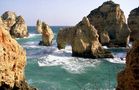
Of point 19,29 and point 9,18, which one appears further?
point 9,18

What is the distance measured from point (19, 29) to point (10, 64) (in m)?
102

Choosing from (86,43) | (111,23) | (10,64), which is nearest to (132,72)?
(10,64)

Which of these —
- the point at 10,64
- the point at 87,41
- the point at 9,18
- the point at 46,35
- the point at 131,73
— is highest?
the point at 9,18

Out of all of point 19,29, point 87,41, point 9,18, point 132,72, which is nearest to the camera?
point 132,72

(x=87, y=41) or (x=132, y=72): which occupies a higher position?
(x=132, y=72)

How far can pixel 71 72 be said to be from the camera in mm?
45531

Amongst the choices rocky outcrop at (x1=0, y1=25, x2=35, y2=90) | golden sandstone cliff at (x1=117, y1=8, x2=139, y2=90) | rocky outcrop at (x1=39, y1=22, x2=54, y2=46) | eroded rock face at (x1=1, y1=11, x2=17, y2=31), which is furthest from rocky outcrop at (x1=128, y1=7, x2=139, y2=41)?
golden sandstone cliff at (x1=117, y1=8, x2=139, y2=90)

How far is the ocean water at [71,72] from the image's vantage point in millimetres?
36625

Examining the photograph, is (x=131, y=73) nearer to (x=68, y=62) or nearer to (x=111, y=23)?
(x=68, y=62)

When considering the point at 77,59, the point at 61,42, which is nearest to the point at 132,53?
the point at 77,59

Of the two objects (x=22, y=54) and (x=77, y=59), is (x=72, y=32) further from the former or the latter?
(x=22, y=54)

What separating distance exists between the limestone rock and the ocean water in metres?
58.1

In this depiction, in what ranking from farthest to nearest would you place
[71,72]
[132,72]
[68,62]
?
[68,62], [71,72], [132,72]

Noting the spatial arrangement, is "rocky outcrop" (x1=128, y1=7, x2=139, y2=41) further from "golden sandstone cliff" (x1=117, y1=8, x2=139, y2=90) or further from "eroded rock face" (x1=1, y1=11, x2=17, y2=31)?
"golden sandstone cliff" (x1=117, y1=8, x2=139, y2=90)
